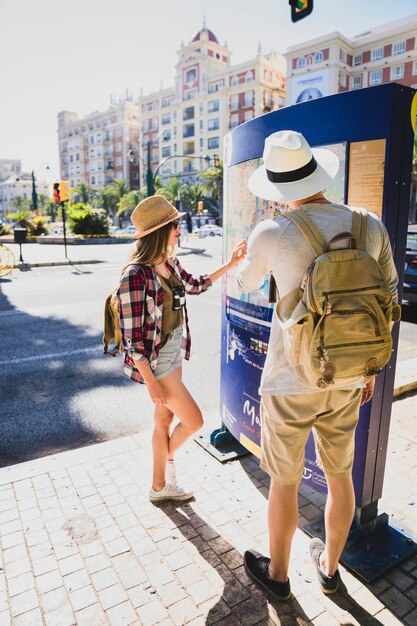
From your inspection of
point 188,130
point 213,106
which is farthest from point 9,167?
point 213,106

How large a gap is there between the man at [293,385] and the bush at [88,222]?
107 feet

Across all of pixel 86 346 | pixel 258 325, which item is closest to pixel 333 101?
pixel 258 325

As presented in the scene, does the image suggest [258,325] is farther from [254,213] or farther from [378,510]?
[378,510]

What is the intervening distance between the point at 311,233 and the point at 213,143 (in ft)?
247

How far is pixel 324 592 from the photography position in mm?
2225

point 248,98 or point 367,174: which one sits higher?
point 248,98

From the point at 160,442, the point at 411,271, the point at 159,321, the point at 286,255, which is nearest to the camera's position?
the point at 286,255

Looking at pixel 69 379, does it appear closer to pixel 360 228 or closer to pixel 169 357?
pixel 169 357

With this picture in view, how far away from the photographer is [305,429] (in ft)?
6.41

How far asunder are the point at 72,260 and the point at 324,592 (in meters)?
18.0

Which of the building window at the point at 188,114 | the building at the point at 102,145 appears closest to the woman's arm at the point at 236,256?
the building window at the point at 188,114

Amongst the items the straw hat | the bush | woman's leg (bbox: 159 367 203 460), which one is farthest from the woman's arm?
the bush

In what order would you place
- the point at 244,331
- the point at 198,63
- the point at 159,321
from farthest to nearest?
the point at 198,63
the point at 244,331
the point at 159,321

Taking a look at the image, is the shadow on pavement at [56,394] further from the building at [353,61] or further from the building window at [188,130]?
the building window at [188,130]
